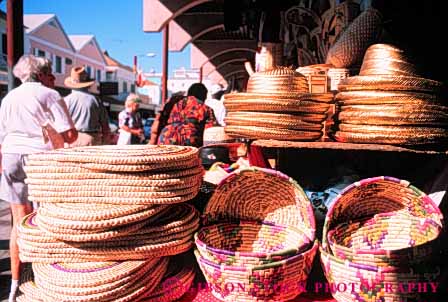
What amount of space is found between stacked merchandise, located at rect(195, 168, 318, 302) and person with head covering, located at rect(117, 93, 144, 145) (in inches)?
179

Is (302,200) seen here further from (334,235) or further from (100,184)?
(100,184)

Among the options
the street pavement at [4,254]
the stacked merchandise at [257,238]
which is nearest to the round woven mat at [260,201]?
the stacked merchandise at [257,238]

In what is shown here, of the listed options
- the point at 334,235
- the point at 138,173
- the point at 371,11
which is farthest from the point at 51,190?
the point at 371,11

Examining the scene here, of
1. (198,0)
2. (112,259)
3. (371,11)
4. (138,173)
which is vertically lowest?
(112,259)

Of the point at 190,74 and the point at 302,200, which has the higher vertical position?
the point at 190,74

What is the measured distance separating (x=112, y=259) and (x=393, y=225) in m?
1.17

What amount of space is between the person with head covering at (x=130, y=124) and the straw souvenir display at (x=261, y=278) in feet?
16.1

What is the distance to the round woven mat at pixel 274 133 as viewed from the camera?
5.65 ft

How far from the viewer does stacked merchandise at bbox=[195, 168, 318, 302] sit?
1389 mm

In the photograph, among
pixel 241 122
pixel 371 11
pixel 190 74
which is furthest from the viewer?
pixel 190 74

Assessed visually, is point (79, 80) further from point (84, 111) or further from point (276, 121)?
point (276, 121)

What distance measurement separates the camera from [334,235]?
1.61m

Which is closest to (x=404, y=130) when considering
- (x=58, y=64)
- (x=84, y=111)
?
(x=84, y=111)

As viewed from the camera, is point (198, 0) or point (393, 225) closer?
point (393, 225)
